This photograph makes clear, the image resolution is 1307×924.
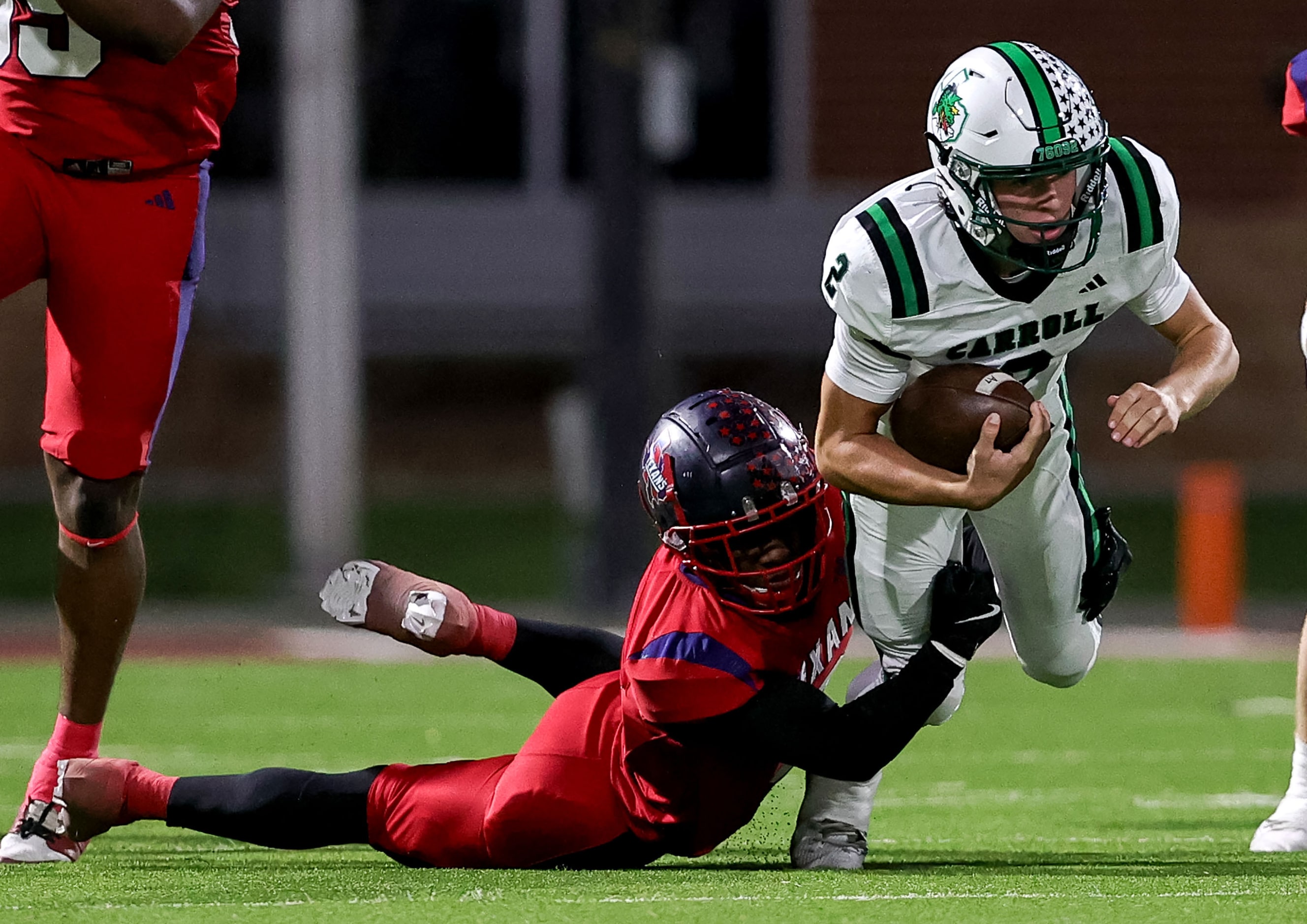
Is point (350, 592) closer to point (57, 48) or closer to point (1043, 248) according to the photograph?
point (57, 48)

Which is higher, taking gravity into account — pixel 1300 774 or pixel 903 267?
pixel 903 267

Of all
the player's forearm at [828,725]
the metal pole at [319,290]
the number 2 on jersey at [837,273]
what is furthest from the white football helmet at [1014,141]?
the metal pole at [319,290]

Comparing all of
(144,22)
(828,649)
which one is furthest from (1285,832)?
(144,22)

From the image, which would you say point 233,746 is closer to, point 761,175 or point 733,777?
point 733,777

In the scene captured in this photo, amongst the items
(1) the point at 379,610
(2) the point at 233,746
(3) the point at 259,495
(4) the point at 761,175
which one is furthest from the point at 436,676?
(4) the point at 761,175

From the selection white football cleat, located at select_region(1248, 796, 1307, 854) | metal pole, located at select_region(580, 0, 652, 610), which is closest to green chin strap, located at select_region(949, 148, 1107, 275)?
white football cleat, located at select_region(1248, 796, 1307, 854)

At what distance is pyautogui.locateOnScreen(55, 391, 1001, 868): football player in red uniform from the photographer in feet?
13.2

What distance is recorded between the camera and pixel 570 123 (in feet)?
62.6

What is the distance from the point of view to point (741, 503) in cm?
405

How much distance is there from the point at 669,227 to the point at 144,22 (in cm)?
1450

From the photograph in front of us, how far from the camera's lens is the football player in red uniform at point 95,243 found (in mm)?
4312

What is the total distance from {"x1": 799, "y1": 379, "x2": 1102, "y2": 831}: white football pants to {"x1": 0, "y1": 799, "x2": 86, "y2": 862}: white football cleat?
1.46 meters

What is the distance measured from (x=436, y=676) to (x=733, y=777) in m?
4.80

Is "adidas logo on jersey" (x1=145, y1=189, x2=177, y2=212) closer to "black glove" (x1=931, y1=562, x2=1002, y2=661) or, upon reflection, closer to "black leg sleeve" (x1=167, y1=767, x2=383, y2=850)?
"black leg sleeve" (x1=167, y1=767, x2=383, y2=850)
